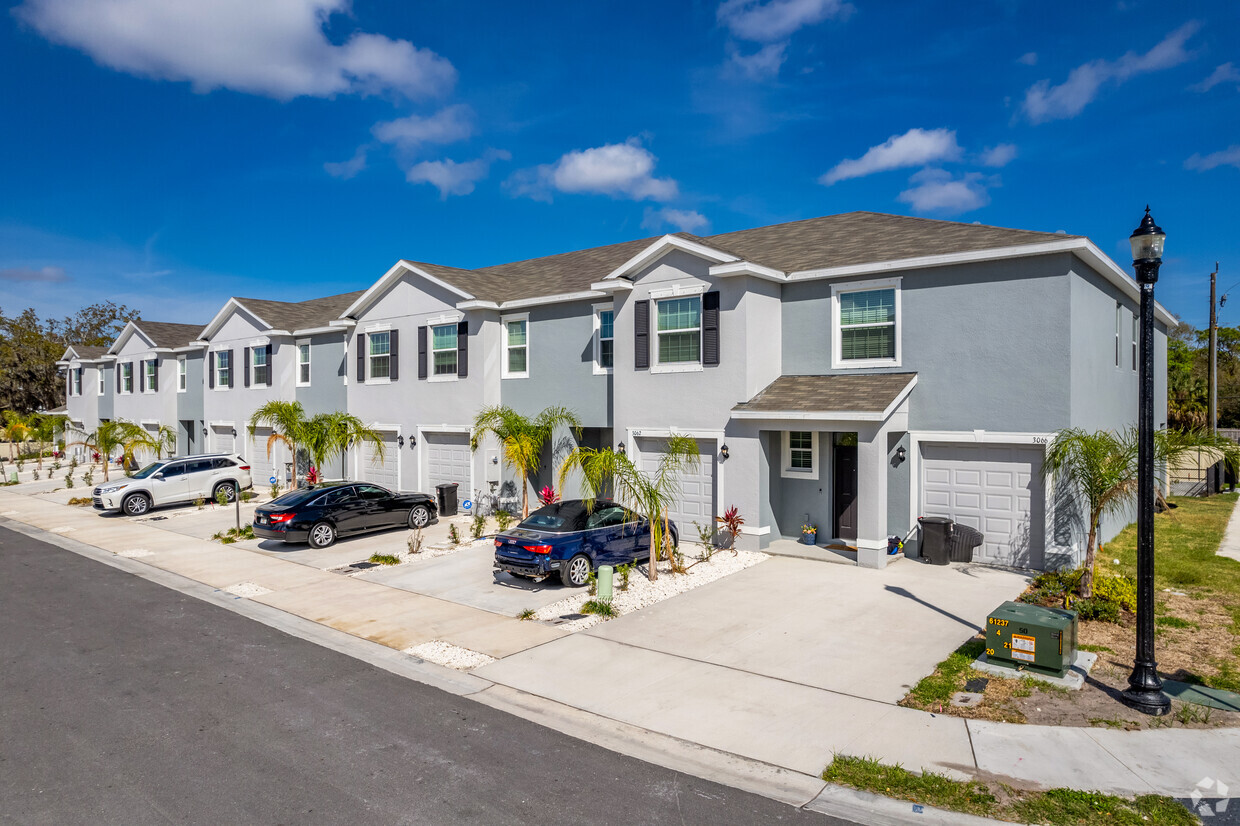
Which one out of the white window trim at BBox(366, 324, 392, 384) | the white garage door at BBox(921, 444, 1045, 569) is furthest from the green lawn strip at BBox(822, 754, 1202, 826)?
the white window trim at BBox(366, 324, 392, 384)

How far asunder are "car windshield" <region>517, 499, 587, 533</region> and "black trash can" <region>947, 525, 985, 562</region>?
295 inches

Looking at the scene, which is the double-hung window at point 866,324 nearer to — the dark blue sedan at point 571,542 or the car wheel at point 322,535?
the dark blue sedan at point 571,542

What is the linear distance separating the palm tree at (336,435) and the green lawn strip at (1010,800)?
2037cm

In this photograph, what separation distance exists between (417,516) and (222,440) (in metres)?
16.9

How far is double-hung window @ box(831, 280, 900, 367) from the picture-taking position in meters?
15.7

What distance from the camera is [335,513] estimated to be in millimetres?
17938

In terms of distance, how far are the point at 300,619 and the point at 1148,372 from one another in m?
12.5

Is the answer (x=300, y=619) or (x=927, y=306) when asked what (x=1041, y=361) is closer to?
(x=927, y=306)

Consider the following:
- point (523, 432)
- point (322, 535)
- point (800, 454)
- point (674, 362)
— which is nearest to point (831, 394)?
point (800, 454)

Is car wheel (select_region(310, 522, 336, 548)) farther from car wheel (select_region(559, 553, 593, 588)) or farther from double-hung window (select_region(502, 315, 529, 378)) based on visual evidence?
car wheel (select_region(559, 553, 593, 588))

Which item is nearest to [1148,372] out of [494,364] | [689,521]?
[689,521]

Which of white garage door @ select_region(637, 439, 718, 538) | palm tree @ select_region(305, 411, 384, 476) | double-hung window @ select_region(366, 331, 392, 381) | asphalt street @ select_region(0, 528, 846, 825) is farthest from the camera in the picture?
double-hung window @ select_region(366, 331, 392, 381)

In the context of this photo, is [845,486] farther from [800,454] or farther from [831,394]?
[831,394]
